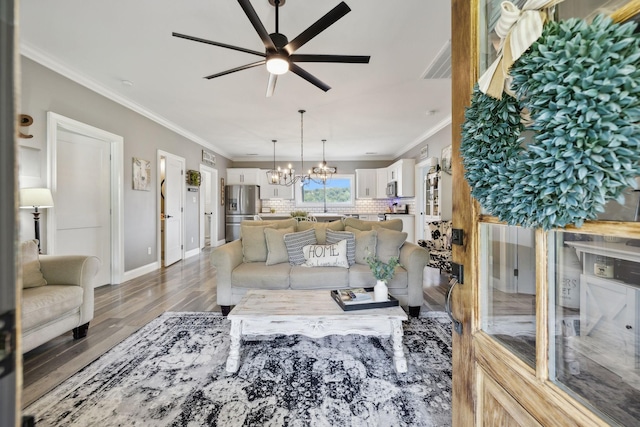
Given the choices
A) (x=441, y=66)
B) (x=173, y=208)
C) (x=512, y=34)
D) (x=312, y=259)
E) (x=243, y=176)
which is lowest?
(x=312, y=259)

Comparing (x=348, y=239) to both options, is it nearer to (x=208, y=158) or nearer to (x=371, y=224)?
(x=371, y=224)

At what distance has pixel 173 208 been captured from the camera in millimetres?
5488

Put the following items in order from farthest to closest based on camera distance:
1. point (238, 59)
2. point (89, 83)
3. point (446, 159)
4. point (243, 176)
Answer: point (243, 176), point (446, 159), point (89, 83), point (238, 59)

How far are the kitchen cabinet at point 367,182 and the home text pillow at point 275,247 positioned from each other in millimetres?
5655

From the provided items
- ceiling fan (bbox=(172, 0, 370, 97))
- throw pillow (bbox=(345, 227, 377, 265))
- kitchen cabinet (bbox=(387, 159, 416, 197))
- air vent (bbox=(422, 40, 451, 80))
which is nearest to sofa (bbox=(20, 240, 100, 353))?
ceiling fan (bbox=(172, 0, 370, 97))

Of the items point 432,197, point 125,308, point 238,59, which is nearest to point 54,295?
point 125,308

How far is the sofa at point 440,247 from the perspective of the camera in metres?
4.10

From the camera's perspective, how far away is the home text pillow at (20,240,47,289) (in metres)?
2.15

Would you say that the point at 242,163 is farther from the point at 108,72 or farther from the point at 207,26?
the point at 207,26

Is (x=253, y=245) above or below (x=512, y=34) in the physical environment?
below

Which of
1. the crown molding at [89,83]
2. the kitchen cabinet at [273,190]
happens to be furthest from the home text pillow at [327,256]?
the kitchen cabinet at [273,190]

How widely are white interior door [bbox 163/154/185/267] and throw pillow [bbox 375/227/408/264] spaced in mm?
4068

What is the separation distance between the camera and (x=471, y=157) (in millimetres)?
785

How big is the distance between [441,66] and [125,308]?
171 inches
